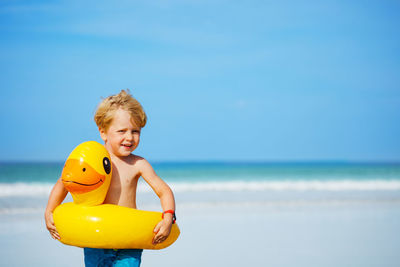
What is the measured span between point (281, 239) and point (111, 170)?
12.5ft

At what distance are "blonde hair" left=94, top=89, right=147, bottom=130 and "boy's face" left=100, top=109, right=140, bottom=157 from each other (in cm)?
3

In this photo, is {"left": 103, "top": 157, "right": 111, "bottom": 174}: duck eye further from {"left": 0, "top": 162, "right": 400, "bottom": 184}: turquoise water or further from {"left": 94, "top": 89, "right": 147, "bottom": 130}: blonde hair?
{"left": 0, "top": 162, "right": 400, "bottom": 184}: turquoise water

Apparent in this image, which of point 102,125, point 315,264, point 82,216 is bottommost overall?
point 315,264

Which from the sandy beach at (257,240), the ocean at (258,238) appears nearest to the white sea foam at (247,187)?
the ocean at (258,238)

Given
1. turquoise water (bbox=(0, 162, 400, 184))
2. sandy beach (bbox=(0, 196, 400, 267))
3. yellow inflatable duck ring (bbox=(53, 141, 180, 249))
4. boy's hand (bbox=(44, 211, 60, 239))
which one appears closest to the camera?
yellow inflatable duck ring (bbox=(53, 141, 180, 249))

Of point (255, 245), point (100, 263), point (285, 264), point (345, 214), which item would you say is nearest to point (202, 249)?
point (255, 245)

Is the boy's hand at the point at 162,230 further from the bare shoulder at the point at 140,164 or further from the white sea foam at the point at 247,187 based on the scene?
the white sea foam at the point at 247,187

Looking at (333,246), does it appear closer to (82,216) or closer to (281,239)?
(281,239)

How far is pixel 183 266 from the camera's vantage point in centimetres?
471

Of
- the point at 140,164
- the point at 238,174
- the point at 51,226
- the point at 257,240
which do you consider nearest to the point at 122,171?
the point at 140,164

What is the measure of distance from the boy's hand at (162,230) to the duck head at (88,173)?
0.37m

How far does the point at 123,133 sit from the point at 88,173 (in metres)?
0.32

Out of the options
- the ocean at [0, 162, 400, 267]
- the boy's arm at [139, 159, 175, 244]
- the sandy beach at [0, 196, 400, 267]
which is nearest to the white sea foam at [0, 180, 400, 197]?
the ocean at [0, 162, 400, 267]

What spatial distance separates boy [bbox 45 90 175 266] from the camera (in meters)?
2.66
